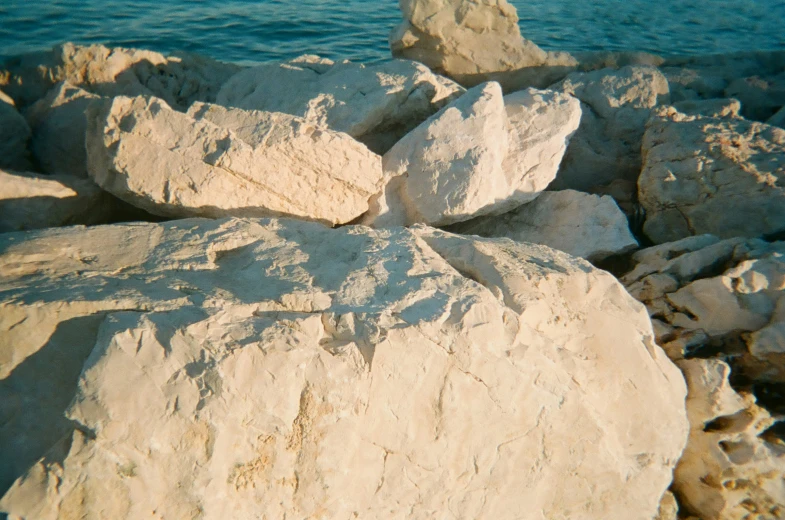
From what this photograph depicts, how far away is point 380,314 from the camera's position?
2.23 metres

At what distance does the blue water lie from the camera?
8438mm

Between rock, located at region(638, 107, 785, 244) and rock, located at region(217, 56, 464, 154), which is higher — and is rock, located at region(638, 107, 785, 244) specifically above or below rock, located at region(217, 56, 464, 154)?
below

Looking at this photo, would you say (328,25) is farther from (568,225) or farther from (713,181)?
(713,181)

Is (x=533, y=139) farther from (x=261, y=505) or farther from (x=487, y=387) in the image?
(x=261, y=505)

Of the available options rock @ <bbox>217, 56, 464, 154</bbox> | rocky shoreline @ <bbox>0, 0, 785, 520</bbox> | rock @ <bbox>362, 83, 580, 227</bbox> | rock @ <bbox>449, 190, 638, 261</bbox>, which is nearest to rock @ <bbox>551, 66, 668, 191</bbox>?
rocky shoreline @ <bbox>0, 0, 785, 520</bbox>

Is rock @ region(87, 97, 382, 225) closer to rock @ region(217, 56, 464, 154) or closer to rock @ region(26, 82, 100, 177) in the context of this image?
rock @ region(217, 56, 464, 154)

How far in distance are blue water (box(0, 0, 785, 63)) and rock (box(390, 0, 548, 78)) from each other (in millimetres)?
2907

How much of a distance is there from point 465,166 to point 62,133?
3087mm

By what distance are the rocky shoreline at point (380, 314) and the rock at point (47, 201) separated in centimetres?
1

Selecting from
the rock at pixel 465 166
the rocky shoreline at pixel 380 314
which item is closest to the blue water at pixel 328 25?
the rocky shoreline at pixel 380 314

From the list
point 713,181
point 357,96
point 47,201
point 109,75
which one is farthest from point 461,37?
point 47,201

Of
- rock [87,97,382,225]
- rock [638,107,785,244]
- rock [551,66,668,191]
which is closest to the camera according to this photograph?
rock [87,97,382,225]

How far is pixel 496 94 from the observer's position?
→ 3924 millimetres

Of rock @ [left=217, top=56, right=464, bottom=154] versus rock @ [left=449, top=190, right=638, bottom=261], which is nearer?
rock @ [left=449, top=190, right=638, bottom=261]
